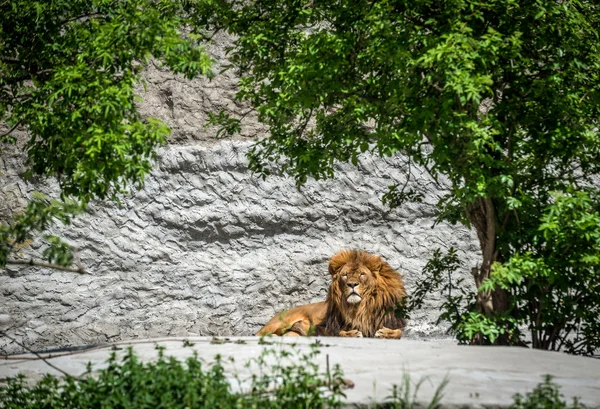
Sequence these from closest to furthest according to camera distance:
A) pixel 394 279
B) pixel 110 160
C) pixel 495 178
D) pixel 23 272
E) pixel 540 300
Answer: pixel 110 160, pixel 495 178, pixel 540 300, pixel 394 279, pixel 23 272

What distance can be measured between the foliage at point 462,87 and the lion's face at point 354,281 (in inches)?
63.0

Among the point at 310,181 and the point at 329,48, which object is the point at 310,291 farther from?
the point at 329,48

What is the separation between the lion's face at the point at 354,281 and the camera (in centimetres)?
970

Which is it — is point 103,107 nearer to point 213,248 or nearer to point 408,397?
point 408,397

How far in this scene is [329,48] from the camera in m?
7.62

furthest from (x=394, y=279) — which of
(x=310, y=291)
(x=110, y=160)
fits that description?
(x=110, y=160)

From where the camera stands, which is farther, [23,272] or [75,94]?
[23,272]

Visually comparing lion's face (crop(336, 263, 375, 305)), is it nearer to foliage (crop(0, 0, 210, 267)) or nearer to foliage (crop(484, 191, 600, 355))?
foliage (crop(484, 191, 600, 355))

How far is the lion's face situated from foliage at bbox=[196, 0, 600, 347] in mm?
1601

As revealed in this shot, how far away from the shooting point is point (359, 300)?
9.70 meters

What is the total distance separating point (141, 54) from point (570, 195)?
339 centimetres

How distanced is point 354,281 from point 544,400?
439 centimetres

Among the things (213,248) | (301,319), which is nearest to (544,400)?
(301,319)

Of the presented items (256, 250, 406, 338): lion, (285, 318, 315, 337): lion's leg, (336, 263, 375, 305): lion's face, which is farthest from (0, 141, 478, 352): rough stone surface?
(336, 263, 375, 305): lion's face
